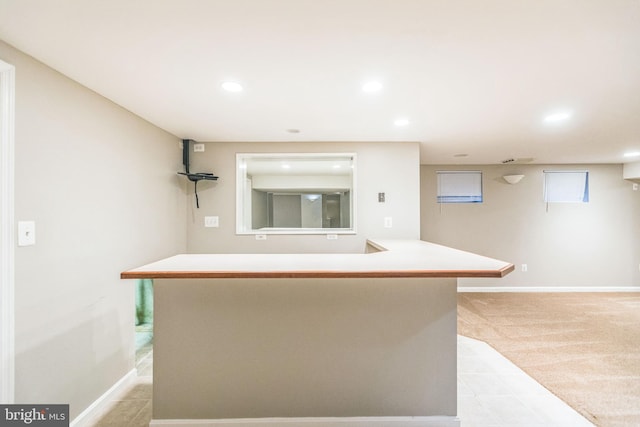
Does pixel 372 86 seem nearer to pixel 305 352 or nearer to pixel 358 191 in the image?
pixel 358 191

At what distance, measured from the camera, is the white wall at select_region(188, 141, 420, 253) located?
3.34 metres

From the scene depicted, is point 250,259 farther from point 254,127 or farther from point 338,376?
point 254,127

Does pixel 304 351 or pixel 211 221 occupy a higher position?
pixel 211 221

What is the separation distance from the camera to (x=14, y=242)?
1.45 metres

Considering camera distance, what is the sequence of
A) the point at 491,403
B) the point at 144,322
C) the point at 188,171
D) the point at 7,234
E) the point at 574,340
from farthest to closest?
the point at 144,322 < the point at 188,171 < the point at 574,340 < the point at 491,403 < the point at 7,234

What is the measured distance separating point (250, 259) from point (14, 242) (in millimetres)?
1135

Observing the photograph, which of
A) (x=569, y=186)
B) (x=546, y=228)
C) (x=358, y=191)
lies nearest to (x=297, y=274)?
(x=358, y=191)

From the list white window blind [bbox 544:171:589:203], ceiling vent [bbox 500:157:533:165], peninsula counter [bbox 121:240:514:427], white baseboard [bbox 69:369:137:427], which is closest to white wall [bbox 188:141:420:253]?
A: white baseboard [bbox 69:369:137:427]

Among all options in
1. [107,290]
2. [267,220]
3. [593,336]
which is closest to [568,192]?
[593,336]

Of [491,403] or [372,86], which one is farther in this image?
[491,403]

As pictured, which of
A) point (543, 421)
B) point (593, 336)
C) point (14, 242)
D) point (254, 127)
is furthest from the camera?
point (593, 336)

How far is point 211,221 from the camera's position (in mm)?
3354

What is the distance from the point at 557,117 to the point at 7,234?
Answer: 379cm

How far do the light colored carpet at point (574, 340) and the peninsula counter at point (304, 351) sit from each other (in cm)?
123
